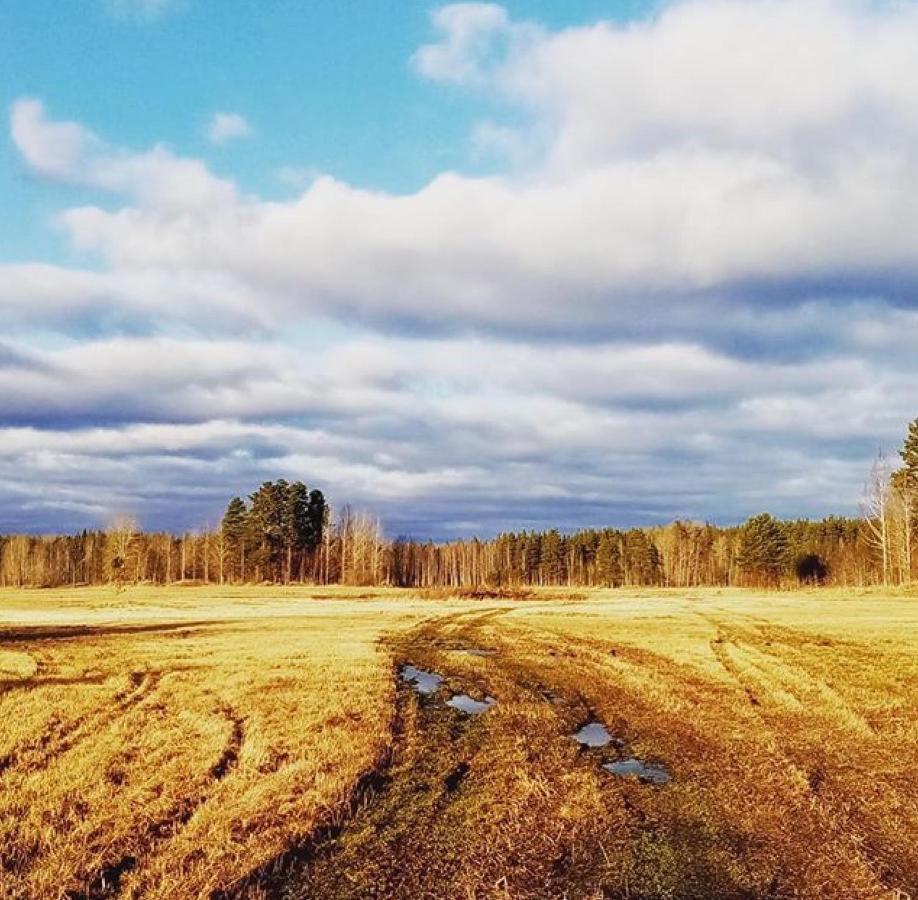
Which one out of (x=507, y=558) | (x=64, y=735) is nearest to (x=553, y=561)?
(x=507, y=558)

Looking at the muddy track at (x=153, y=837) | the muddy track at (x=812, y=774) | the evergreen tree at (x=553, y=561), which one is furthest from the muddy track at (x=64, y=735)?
the evergreen tree at (x=553, y=561)

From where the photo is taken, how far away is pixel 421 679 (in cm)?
2603

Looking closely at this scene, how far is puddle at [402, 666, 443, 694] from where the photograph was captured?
2381cm

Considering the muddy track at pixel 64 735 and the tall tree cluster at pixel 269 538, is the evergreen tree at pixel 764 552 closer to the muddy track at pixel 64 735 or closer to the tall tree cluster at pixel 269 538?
A: the tall tree cluster at pixel 269 538

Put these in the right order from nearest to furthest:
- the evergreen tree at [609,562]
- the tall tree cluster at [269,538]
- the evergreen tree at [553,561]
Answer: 1. the tall tree cluster at [269,538]
2. the evergreen tree at [609,562]
3. the evergreen tree at [553,561]

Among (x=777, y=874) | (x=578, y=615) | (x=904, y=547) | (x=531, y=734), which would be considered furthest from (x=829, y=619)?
(x=904, y=547)

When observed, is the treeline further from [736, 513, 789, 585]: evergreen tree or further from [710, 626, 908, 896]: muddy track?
[710, 626, 908, 896]: muddy track

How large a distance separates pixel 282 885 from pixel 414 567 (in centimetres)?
19216

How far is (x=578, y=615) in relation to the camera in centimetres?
5509

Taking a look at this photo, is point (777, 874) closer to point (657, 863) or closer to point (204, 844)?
point (657, 863)

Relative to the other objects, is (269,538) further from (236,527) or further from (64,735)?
(64,735)

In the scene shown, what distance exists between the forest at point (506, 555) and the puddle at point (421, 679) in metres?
88.2

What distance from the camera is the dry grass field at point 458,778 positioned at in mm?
9445

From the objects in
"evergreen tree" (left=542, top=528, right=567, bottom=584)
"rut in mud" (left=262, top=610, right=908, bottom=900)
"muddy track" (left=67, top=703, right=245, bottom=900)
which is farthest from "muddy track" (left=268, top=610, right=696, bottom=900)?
"evergreen tree" (left=542, top=528, right=567, bottom=584)
